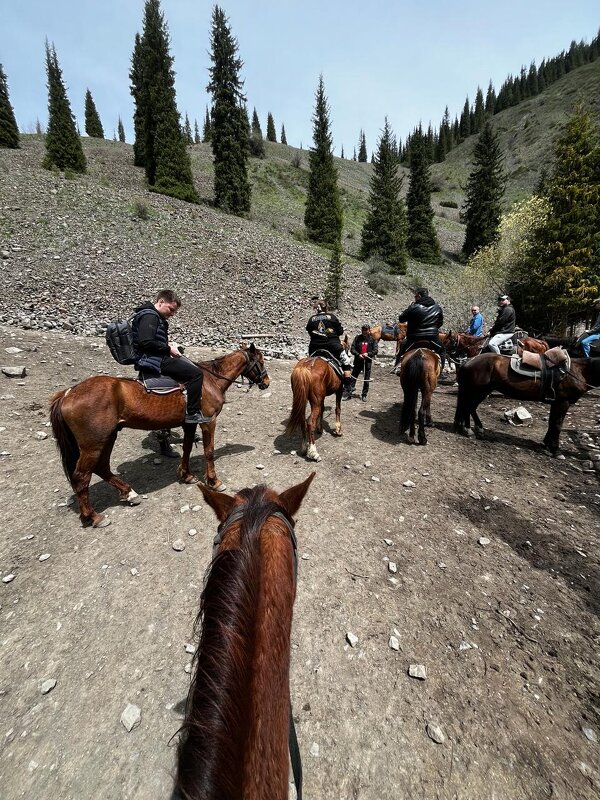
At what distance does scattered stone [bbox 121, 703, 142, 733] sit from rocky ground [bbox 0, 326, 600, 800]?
4 cm

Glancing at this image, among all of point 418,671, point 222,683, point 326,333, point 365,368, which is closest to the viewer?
point 222,683

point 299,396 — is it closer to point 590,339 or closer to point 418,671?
point 418,671

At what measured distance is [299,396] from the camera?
6035mm

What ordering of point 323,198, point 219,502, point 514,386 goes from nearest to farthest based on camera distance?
point 219,502, point 514,386, point 323,198

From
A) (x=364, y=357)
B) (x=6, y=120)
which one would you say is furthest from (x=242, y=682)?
(x=6, y=120)

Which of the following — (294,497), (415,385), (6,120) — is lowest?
(415,385)

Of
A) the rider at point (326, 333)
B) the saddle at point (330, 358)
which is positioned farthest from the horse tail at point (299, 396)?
the rider at point (326, 333)

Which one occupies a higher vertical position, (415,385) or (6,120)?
(6,120)

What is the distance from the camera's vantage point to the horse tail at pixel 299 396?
237 inches

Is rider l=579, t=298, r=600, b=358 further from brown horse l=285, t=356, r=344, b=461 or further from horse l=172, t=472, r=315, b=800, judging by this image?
horse l=172, t=472, r=315, b=800

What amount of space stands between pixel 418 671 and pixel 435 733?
39cm

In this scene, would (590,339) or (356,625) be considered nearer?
(356,625)

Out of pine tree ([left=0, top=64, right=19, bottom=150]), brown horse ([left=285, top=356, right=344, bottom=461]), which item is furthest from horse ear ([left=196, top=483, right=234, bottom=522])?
pine tree ([left=0, top=64, right=19, bottom=150])

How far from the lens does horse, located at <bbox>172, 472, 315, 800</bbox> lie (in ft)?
3.27
